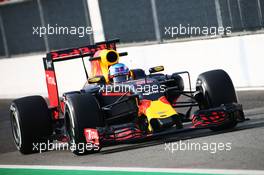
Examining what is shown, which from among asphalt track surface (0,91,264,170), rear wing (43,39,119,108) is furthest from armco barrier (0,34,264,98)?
rear wing (43,39,119,108)

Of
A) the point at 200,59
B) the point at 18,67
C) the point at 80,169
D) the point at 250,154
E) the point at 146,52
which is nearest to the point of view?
the point at 250,154

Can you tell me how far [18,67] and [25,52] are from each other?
0.98 metres

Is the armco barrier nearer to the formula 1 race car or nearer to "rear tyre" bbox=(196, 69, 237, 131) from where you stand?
the formula 1 race car

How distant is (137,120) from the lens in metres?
12.4

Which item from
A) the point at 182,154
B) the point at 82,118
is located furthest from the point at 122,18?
the point at 182,154

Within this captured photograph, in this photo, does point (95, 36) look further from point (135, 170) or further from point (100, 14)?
point (135, 170)

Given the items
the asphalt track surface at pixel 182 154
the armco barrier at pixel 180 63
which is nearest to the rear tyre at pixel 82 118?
the asphalt track surface at pixel 182 154

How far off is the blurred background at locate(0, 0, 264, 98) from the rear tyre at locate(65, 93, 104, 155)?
616cm

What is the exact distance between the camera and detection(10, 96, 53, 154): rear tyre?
1324cm

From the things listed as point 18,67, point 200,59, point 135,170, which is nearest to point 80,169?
point 135,170

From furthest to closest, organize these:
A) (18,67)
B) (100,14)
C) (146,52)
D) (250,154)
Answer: (18,67) < (100,14) < (146,52) < (250,154)

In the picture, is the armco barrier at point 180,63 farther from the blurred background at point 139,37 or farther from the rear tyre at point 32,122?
the rear tyre at point 32,122

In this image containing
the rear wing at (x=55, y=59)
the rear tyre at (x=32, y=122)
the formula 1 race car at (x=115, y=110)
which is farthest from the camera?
the rear wing at (x=55, y=59)

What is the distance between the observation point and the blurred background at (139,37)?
709 inches
